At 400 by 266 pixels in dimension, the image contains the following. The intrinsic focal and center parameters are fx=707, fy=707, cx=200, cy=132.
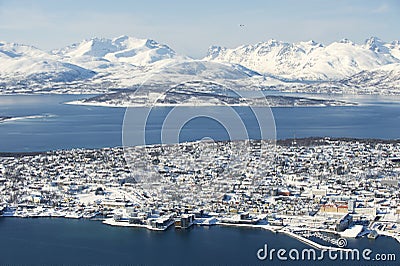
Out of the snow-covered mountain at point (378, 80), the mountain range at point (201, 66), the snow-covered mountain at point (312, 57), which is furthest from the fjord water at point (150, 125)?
the snow-covered mountain at point (312, 57)

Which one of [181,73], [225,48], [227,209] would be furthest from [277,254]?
[225,48]

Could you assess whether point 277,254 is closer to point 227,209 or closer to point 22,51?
point 227,209

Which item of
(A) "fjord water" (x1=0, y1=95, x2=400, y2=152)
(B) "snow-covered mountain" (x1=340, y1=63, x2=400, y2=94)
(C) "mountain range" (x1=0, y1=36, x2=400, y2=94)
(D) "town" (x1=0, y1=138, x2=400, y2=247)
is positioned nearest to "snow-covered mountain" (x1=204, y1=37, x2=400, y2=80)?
(C) "mountain range" (x1=0, y1=36, x2=400, y2=94)

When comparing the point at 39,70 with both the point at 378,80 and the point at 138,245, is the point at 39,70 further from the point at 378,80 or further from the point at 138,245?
the point at 138,245

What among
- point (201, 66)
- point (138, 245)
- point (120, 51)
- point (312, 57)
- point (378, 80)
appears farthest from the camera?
point (120, 51)

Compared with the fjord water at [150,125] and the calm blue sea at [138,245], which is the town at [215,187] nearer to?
the calm blue sea at [138,245]

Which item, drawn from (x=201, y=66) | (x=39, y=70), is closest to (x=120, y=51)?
(x=39, y=70)

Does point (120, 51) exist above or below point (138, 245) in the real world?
above

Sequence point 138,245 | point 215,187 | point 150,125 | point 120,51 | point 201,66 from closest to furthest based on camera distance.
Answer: point 138,245 → point 215,187 → point 150,125 → point 201,66 → point 120,51
